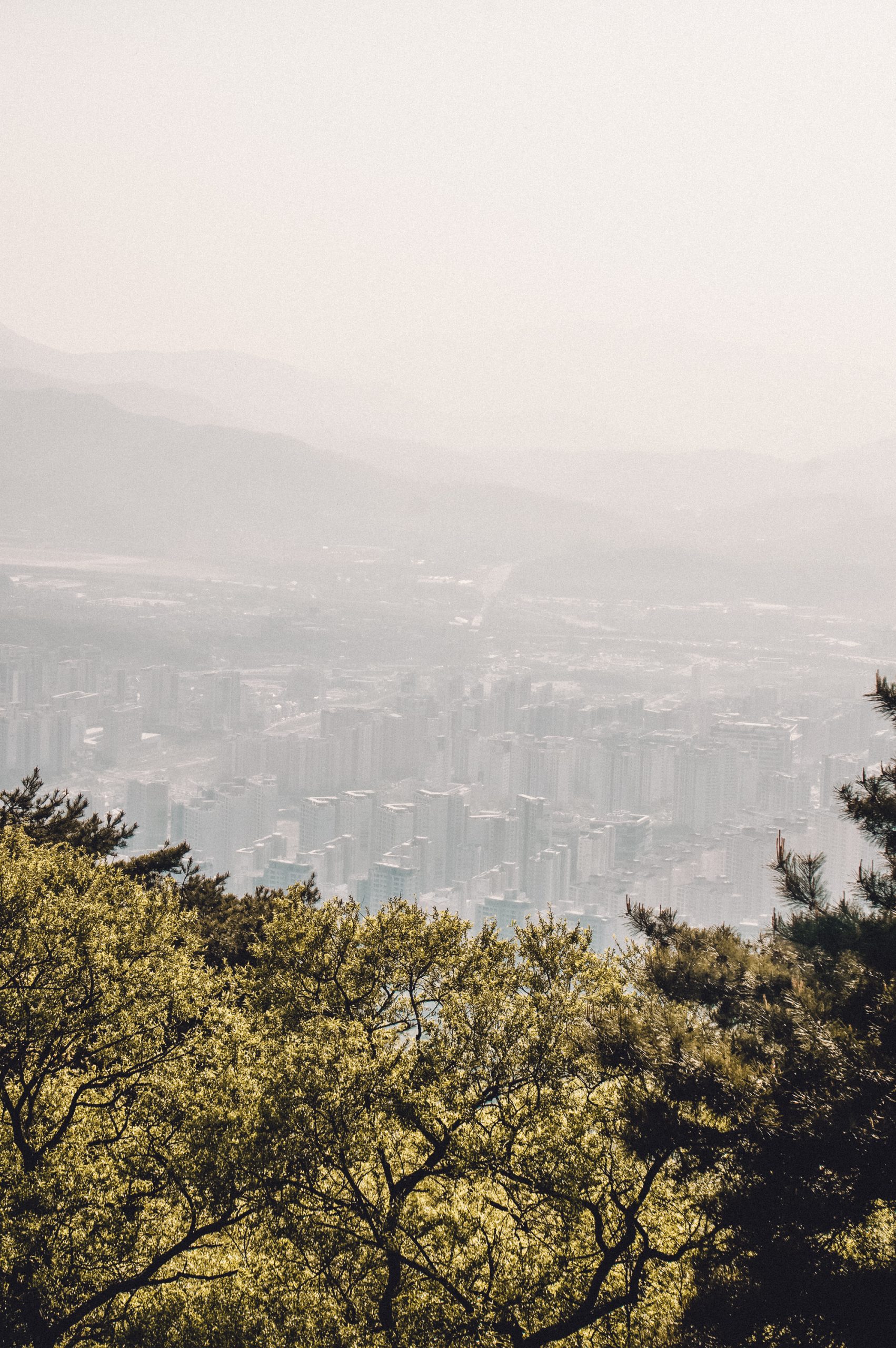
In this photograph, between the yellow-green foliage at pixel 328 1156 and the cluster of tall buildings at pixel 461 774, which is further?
the cluster of tall buildings at pixel 461 774

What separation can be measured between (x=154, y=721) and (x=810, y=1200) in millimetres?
138646

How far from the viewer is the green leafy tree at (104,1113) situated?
21.4 ft

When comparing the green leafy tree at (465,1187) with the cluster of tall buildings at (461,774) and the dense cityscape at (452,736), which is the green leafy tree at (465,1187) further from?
the cluster of tall buildings at (461,774)

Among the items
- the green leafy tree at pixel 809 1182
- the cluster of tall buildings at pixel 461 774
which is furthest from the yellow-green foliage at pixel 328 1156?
the cluster of tall buildings at pixel 461 774

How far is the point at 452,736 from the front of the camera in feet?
427

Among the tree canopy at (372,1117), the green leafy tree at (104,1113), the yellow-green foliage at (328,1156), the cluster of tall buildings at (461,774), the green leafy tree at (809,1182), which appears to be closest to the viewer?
the green leafy tree at (809,1182)

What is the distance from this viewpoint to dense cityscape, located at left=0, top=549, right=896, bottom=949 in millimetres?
86938

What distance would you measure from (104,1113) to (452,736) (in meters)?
123

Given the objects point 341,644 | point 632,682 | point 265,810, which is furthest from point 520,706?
point 265,810

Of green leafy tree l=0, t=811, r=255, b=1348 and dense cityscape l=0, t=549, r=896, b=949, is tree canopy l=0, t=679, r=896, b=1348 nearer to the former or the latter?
green leafy tree l=0, t=811, r=255, b=1348

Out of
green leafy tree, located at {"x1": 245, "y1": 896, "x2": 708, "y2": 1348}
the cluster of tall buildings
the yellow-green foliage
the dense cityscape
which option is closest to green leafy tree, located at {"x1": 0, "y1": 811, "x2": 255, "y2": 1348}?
the yellow-green foliage

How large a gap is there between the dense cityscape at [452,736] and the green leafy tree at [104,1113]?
37035mm

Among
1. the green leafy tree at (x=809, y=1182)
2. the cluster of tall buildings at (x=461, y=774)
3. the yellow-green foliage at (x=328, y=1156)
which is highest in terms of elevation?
the green leafy tree at (x=809, y=1182)

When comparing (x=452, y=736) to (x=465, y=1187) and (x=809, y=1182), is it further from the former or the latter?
(x=809, y=1182)
